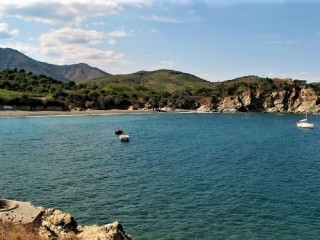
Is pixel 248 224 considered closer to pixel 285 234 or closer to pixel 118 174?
pixel 285 234

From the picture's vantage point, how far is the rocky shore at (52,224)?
22.3m

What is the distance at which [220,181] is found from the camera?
5144 centimetres

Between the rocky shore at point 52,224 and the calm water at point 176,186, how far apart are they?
27.0ft

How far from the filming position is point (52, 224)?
24.7 metres

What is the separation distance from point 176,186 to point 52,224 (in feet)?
83.4

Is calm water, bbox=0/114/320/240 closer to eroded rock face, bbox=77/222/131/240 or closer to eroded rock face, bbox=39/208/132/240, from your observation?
eroded rock face, bbox=39/208/132/240

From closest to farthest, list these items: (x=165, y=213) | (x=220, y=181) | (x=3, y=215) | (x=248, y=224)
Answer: (x=3, y=215) → (x=248, y=224) → (x=165, y=213) → (x=220, y=181)

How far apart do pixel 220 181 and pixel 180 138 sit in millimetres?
56177

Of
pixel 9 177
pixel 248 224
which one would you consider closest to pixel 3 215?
pixel 248 224

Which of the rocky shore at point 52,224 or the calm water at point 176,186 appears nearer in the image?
the rocky shore at point 52,224

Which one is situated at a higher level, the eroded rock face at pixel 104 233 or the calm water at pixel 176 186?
the eroded rock face at pixel 104 233

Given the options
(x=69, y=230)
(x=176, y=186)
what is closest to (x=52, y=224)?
(x=69, y=230)

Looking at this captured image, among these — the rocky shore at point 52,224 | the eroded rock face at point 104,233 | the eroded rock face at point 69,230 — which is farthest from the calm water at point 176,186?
the eroded rock face at point 104,233

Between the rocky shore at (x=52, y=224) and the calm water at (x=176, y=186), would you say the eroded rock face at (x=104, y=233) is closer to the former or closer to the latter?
the rocky shore at (x=52, y=224)
